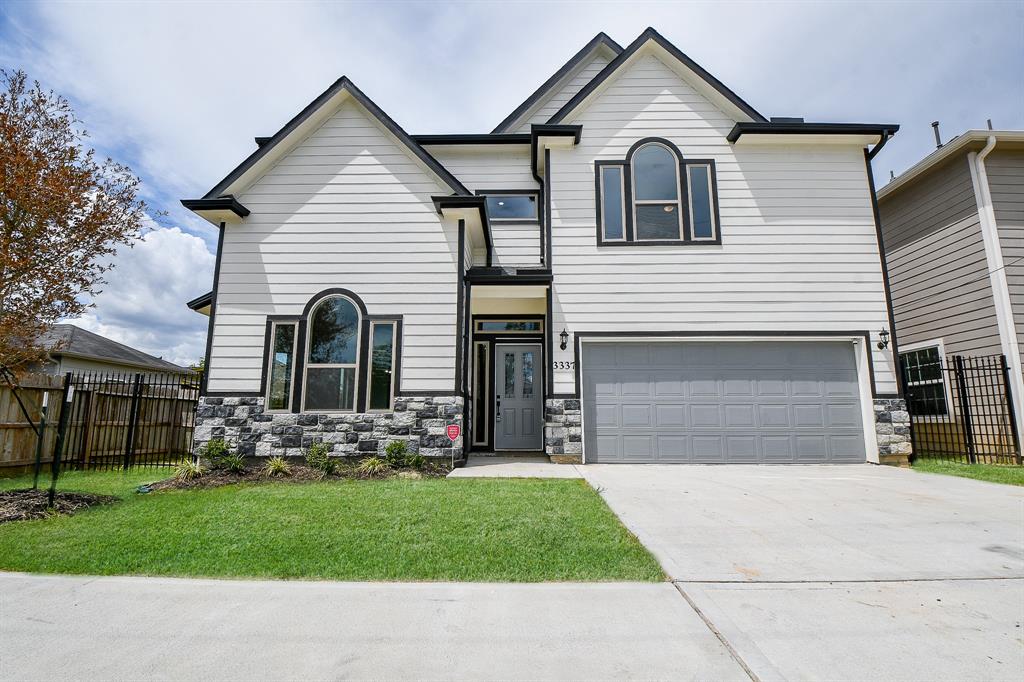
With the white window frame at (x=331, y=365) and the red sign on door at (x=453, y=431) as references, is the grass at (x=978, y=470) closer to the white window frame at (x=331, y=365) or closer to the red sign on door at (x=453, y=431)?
the red sign on door at (x=453, y=431)

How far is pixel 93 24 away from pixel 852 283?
517 inches

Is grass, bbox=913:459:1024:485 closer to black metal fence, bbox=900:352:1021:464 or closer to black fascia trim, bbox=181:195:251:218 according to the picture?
black metal fence, bbox=900:352:1021:464

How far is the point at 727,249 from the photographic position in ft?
29.6

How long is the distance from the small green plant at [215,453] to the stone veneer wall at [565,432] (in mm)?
5342

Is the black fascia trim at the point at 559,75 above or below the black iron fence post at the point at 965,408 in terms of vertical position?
above

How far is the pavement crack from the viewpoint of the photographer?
2.10m

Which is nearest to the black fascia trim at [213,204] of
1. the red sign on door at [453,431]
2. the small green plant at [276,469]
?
the small green plant at [276,469]

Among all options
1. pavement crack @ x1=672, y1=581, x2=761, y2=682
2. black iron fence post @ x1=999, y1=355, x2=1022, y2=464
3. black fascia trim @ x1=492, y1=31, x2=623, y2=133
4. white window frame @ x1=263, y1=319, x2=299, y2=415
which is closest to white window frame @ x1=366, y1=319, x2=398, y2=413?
white window frame @ x1=263, y1=319, x2=299, y2=415

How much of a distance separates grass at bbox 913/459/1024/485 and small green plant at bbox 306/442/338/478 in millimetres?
9665

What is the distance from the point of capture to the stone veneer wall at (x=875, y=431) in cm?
831

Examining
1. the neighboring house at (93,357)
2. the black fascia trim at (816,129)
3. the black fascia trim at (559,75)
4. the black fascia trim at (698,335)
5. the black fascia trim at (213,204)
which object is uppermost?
the black fascia trim at (559,75)

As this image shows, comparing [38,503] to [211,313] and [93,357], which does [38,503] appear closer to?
[211,313]

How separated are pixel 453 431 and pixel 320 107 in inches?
247

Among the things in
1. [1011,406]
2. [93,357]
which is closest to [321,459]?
[1011,406]
